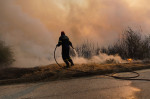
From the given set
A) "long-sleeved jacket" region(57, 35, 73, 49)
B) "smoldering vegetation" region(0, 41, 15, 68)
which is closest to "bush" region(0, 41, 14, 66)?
"smoldering vegetation" region(0, 41, 15, 68)

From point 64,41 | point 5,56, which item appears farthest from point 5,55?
point 64,41

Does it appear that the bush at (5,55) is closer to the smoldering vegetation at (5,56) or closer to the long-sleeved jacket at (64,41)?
the smoldering vegetation at (5,56)

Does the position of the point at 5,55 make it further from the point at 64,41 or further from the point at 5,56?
the point at 64,41

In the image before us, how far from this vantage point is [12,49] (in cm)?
955

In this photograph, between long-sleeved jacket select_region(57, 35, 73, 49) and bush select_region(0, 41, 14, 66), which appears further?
bush select_region(0, 41, 14, 66)

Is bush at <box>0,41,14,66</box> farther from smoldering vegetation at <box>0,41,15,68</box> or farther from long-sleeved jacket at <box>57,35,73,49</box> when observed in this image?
long-sleeved jacket at <box>57,35,73,49</box>

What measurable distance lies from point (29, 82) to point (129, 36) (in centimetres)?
1721

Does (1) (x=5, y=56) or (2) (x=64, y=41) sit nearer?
(2) (x=64, y=41)

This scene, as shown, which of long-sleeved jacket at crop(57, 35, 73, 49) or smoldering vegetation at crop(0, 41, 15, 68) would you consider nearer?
long-sleeved jacket at crop(57, 35, 73, 49)

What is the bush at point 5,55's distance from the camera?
878 cm

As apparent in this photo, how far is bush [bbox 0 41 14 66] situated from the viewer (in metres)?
8.78

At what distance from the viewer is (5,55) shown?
894 centimetres

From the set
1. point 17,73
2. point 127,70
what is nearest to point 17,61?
point 17,73

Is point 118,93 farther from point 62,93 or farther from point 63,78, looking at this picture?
point 63,78
